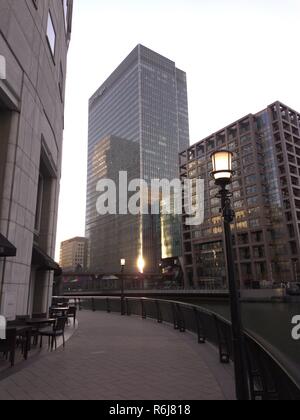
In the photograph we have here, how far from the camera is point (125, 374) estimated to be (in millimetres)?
7055

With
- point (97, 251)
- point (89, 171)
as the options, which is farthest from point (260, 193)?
point (89, 171)

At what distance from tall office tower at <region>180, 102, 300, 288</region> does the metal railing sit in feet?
211

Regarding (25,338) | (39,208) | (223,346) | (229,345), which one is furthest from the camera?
(39,208)

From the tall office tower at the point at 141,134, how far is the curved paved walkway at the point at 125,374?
11806cm

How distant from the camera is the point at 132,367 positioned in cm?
770

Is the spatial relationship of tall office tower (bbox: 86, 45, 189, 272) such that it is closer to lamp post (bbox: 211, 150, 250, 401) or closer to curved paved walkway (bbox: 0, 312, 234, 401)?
curved paved walkway (bbox: 0, 312, 234, 401)

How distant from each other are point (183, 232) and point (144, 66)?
357 ft

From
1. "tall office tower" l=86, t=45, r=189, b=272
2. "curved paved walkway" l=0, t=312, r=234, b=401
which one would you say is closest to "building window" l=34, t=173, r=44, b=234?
"curved paved walkway" l=0, t=312, r=234, b=401

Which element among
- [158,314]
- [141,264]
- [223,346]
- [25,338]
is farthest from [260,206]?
[25,338]

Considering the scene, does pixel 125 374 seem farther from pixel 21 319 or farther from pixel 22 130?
pixel 22 130

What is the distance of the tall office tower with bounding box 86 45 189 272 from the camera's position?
145 m

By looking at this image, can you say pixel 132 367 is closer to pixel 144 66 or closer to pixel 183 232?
pixel 183 232

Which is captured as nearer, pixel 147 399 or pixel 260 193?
pixel 147 399

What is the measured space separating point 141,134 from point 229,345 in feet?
509
